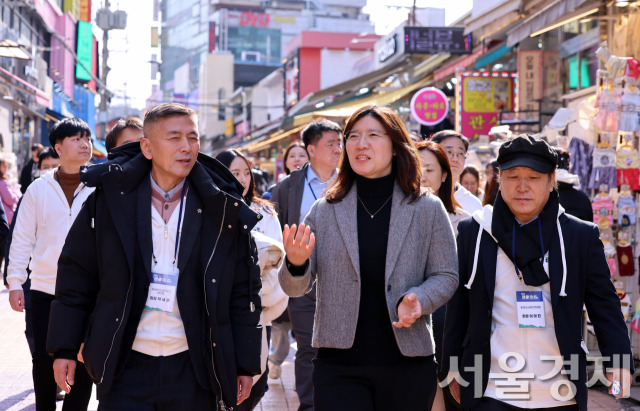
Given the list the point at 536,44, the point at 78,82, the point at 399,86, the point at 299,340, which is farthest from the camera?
the point at 78,82

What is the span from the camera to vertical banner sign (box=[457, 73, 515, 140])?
1698 centimetres

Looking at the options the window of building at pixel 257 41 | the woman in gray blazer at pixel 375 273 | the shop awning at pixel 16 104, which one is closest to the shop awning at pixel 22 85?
the shop awning at pixel 16 104

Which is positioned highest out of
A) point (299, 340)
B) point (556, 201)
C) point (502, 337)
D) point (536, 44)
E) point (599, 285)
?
point (536, 44)

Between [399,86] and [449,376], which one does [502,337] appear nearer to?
[449,376]

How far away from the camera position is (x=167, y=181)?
3771 millimetres

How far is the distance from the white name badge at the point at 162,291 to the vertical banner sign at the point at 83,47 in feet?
129

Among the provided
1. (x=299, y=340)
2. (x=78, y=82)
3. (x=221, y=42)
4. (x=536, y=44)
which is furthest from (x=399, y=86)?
(x=221, y=42)

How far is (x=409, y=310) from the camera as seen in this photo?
133 inches

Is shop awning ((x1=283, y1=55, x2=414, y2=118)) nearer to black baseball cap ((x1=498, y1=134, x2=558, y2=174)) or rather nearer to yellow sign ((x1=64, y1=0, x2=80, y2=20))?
yellow sign ((x1=64, y1=0, x2=80, y2=20))

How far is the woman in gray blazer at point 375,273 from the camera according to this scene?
355cm

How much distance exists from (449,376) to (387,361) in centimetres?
46

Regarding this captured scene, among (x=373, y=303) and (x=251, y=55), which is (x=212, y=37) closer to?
(x=251, y=55)

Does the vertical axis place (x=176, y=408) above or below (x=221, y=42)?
below

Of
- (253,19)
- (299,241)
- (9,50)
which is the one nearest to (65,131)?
(299,241)
